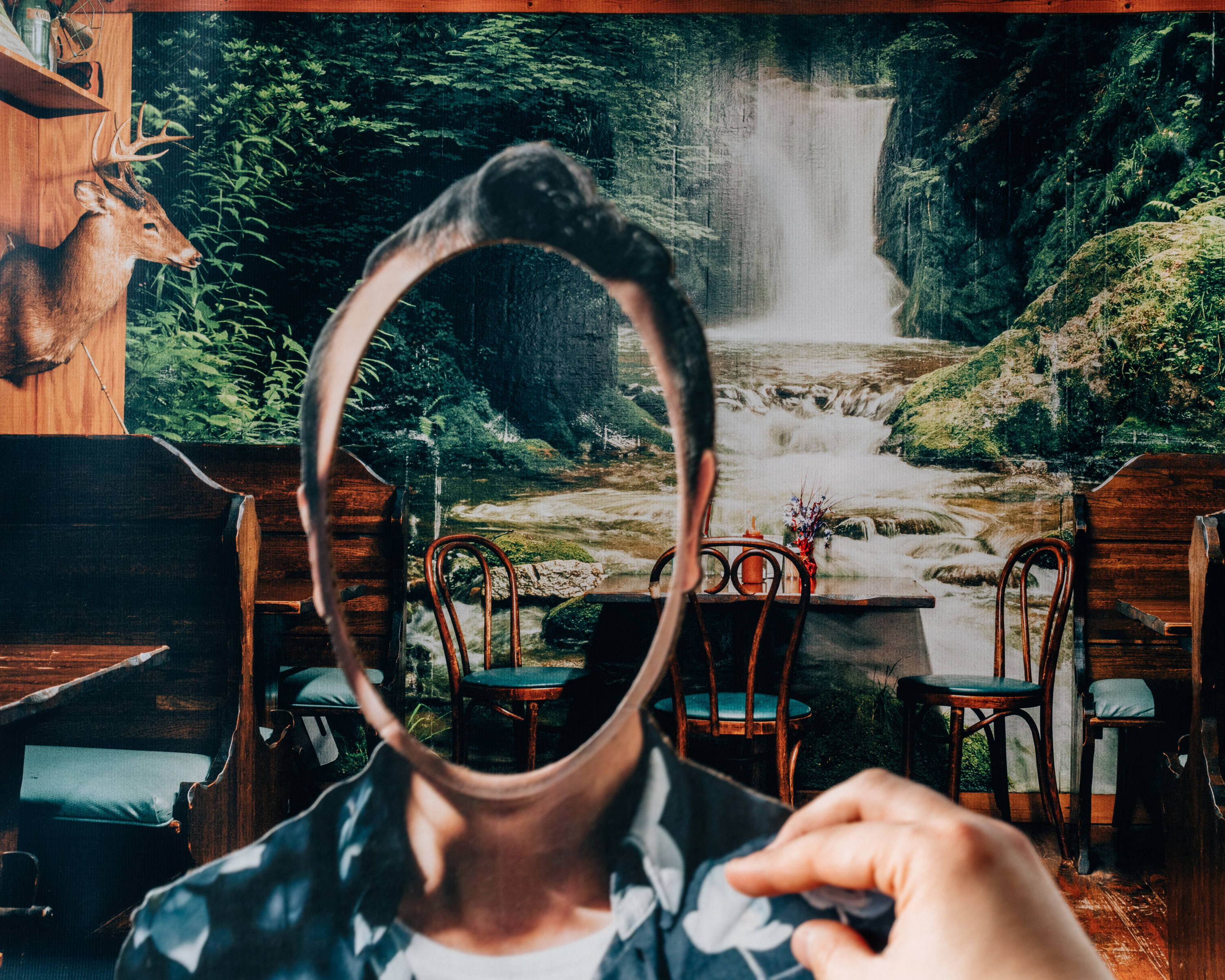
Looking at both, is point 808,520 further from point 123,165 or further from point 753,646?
point 123,165

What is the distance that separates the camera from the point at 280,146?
290 centimetres

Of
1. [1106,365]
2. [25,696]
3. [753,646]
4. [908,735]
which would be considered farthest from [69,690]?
[1106,365]

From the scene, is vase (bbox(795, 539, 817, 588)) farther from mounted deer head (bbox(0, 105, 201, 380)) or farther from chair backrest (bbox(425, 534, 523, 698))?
mounted deer head (bbox(0, 105, 201, 380))

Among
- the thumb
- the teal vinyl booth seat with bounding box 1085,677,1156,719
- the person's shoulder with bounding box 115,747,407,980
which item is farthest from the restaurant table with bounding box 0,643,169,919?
the teal vinyl booth seat with bounding box 1085,677,1156,719

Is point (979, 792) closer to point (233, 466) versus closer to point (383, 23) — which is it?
point (233, 466)

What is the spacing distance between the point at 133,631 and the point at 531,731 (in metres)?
0.97

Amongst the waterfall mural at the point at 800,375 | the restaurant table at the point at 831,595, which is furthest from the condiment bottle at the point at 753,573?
the waterfall mural at the point at 800,375

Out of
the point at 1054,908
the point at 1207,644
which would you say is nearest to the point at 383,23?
the point at 1207,644

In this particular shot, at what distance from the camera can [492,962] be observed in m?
0.36

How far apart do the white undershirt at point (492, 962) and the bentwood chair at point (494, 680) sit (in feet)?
5.66

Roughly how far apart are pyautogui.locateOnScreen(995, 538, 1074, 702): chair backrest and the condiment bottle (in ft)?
2.34

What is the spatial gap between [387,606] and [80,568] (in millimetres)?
1093

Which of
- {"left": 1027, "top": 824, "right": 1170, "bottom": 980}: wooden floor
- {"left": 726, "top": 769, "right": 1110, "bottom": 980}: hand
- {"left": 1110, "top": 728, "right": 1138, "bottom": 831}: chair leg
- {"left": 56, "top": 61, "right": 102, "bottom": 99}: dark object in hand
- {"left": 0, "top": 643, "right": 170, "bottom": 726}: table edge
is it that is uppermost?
{"left": 56, "top": 61, "right": 102, "bottom": 99}: dark object in hand

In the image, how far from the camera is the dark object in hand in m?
2.82
